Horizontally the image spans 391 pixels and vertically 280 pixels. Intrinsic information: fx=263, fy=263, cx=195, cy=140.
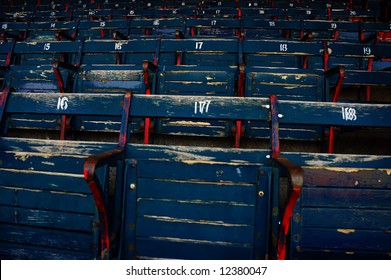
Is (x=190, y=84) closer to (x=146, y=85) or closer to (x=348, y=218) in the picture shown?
(x=146, y=85)

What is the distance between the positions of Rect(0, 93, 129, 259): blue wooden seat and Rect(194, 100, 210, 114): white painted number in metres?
0.30

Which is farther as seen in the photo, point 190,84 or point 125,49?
point 125,49

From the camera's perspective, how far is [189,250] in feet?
3.30

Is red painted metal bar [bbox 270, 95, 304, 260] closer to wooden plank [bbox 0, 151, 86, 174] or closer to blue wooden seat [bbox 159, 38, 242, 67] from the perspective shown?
wooden plank [bbox 0, 151, 86, 174]

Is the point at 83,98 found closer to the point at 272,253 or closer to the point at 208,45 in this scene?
the point at 272,253

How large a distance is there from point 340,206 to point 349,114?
1.19 feet

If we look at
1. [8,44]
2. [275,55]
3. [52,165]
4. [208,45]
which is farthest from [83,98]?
[8,44]

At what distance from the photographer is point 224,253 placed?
1.00 metres

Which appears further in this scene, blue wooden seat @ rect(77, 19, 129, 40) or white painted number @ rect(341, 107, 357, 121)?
blue wooden seat @ rect(77, 19, 129, 40)

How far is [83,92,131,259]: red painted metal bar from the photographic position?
76 centimetres

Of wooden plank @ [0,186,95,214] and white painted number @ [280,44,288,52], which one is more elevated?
white painted number @ [280,44,288,52]

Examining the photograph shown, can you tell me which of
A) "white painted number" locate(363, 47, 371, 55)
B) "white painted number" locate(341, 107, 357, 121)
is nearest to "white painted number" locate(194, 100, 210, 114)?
"white painted number" locate(341, 107, 357, 121)

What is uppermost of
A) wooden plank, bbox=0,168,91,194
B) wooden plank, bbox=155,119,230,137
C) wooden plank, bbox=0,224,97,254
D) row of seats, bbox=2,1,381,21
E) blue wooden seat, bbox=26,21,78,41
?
row of seats, bbox=2,1,381,21

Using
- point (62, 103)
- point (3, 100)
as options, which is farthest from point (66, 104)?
point (3, 100)
